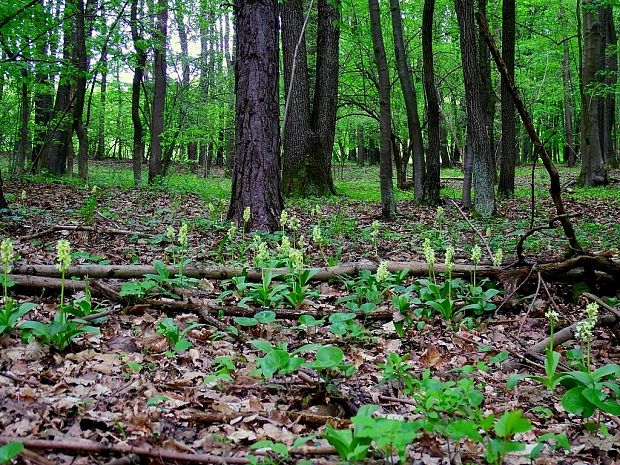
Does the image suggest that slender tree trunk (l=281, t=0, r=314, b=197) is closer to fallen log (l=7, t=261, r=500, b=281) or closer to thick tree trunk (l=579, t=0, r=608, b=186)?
fallen log (l=7, t=261, r=500, b=281)

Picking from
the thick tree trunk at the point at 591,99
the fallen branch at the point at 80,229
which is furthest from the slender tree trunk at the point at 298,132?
the thick tree trunk at the point at 591,99

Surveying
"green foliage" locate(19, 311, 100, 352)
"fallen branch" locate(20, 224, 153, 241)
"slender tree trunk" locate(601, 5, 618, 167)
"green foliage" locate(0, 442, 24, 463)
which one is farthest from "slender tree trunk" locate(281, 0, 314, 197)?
"slender tree trunk" locate(601, 5, 618, 167)

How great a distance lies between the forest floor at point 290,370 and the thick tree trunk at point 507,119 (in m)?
8.62

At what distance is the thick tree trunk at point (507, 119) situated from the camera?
12406mm

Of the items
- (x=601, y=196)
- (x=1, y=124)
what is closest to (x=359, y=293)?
(x=601, y=196)

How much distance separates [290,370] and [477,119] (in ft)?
26.8

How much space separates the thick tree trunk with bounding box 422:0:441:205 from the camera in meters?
10.5

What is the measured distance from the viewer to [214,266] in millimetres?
4422

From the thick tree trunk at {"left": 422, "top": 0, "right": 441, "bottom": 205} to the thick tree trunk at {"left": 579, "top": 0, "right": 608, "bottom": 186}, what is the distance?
4.78 m

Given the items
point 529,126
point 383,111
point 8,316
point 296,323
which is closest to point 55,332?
point 8,316

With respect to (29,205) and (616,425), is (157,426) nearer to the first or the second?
(616,425)

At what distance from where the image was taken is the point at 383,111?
8320 mm

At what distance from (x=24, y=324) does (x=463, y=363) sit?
2.61 meters

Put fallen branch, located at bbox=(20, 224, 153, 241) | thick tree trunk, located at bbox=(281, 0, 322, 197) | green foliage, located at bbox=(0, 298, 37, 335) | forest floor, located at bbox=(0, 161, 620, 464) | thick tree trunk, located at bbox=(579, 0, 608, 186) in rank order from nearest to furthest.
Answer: forest floor, located at bbox=(0, 161, 620, 464) < green foliage, located at bbox=(0, 298, 37, 335) < fallen branch, located at bbox=(20, 224, 153, 241) < thick tree trunk, located at bbox=(281, 0, 322, 197) < thick tree trunk, located at bbox=(579, 0, 608, 186)
